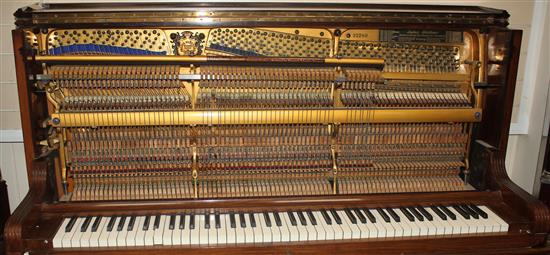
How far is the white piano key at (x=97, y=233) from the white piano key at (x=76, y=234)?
6cm

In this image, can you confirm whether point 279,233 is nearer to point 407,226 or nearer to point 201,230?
point 201,230

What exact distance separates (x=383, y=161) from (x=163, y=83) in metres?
1.22

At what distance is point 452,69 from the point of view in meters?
2.37

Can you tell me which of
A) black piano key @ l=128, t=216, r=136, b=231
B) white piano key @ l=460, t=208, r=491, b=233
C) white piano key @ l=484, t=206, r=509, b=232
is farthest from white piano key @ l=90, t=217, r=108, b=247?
white piano key @ l=484, t=206, r=509, b=232

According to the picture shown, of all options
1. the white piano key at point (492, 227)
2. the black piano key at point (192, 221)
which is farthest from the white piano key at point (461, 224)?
the black piano key at point (192, 221)

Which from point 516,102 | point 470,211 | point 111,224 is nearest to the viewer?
point 111,224

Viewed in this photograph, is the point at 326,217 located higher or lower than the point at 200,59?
lower

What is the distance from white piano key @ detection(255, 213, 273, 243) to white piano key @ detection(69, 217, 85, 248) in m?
0.81

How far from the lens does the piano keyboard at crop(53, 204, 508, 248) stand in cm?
195

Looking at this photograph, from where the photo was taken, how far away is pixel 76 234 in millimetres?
1953

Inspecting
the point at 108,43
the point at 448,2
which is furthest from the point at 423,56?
the point at 108,43

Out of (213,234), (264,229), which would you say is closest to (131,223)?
(213,234)

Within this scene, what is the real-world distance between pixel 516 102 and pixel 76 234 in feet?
9.67

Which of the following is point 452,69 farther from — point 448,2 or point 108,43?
point 108,43
